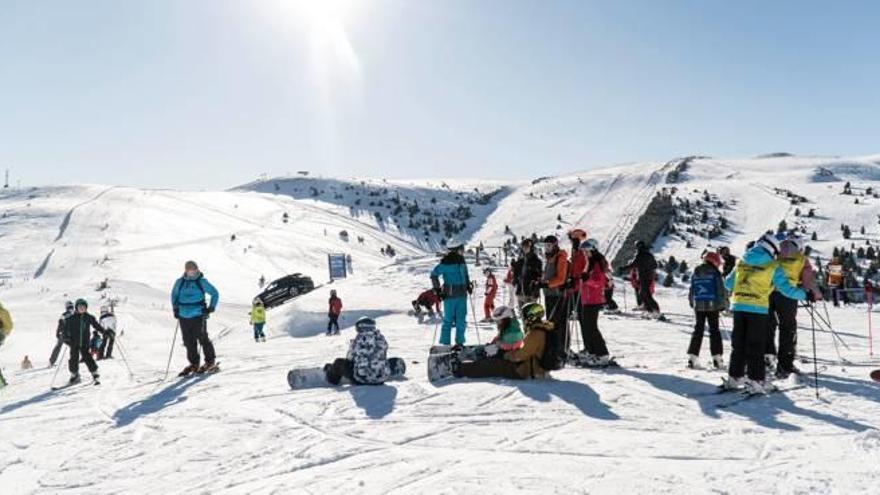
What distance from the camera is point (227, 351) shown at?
48.0 ft

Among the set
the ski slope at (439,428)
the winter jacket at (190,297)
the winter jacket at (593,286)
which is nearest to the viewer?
the ski slope at (439,428)

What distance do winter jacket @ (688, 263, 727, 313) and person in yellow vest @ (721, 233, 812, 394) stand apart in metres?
1.51

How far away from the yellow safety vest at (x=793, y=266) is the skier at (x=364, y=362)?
16.7 feet

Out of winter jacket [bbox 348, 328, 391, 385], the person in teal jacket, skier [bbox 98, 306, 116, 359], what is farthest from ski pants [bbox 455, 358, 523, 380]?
skier [bbox 98, 306, 116, 359]

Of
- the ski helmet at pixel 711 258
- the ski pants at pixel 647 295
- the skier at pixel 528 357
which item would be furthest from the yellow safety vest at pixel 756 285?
the ski pants at pixel 647 295

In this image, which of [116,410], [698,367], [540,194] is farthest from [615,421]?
[540,194]

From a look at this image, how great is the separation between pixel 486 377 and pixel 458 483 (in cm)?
385

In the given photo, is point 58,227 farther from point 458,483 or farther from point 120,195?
point 458,483

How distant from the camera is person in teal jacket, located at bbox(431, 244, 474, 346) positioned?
433 inches

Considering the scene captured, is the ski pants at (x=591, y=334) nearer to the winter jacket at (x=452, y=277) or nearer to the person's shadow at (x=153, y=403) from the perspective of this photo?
the winter jacket at (x=452, y=277)

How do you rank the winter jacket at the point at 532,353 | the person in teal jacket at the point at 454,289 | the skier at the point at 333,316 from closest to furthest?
the winter jacket at the point at 532,353 → the person in teal jacket at the point at 454,289 → the skier at the point at 333,316

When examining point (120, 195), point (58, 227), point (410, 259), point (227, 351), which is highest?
point (120, 195)

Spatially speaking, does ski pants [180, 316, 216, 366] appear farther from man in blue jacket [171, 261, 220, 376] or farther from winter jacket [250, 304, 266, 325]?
winter jacket [250, 304, 266, 325]

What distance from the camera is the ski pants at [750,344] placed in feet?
24.3
